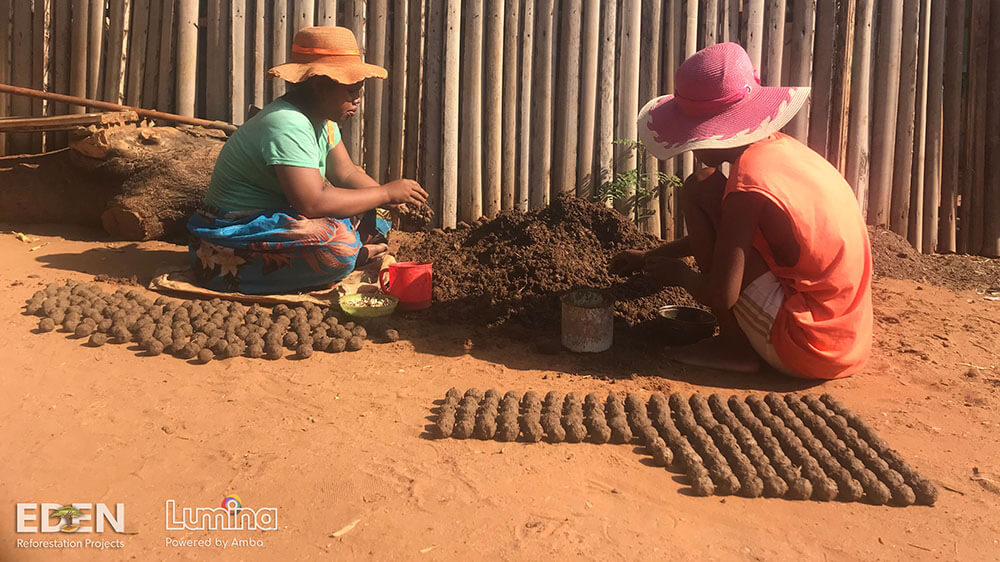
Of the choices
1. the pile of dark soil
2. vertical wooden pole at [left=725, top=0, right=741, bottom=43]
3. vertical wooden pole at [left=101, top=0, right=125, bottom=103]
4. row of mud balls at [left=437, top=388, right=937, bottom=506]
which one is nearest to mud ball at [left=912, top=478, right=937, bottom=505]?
row of mud balls at [left=437, top=388, right=937, bottom=506]

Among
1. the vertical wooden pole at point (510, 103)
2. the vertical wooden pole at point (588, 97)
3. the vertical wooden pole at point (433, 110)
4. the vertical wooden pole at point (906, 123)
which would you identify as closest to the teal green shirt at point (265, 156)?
the vertical wooden pole at point (433, 110)

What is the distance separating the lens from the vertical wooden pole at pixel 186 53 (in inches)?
245

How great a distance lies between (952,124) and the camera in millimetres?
6430

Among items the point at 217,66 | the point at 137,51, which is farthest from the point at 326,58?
the point at 137,51

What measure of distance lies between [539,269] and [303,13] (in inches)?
114

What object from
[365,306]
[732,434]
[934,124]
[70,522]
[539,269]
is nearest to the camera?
[70,522]

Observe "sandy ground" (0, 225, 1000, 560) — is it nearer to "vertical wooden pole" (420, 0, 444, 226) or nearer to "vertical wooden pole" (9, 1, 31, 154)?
"vertical wooden pole" (420, 0, 444, 226)

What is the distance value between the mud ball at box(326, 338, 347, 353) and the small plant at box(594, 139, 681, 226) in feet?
8.90

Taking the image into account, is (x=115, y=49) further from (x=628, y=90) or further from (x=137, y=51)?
(x=628, y=90)

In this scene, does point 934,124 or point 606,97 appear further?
point 934,124

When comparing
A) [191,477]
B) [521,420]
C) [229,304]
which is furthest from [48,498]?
[229,304]

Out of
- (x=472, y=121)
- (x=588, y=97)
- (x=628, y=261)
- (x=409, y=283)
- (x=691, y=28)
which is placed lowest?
(x=409, y=283)

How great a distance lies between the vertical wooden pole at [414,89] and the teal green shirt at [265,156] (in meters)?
1.25

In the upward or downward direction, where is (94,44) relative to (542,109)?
upward
